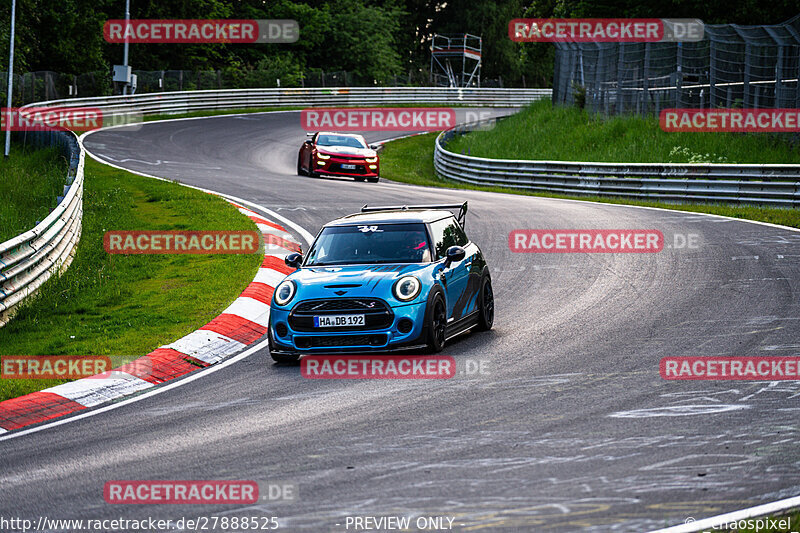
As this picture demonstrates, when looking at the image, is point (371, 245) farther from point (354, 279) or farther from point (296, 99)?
point (296, 99)

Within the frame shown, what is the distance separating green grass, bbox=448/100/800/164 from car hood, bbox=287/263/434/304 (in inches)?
703

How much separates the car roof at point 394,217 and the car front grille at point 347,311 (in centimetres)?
172

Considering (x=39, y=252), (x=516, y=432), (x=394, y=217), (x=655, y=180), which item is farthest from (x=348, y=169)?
(x=516, y=432)

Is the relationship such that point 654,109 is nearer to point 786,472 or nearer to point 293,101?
point 786,472

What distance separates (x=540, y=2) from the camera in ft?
166

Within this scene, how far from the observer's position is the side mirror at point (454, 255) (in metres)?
11.1

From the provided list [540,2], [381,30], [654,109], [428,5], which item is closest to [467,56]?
[381,30]

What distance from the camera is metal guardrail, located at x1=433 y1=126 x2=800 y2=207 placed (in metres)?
22.6

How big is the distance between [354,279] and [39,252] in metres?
5.91

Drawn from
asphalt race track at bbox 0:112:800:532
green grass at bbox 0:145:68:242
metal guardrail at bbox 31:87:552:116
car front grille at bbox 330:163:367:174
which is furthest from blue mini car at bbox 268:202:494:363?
metal guardrail at bbox 31:87:552:116

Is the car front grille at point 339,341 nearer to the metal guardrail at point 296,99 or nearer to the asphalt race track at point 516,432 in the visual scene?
the asphalt race track at point 516,432

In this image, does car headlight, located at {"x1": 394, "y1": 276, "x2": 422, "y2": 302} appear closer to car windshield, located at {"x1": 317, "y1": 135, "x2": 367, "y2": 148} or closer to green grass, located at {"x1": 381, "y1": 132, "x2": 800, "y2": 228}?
green grass, located at {"x1": 381, "y1": 132, "x2": 800, "y2": 228}

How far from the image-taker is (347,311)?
33.4 feet

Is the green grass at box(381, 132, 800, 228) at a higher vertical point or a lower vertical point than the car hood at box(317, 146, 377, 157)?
lower
